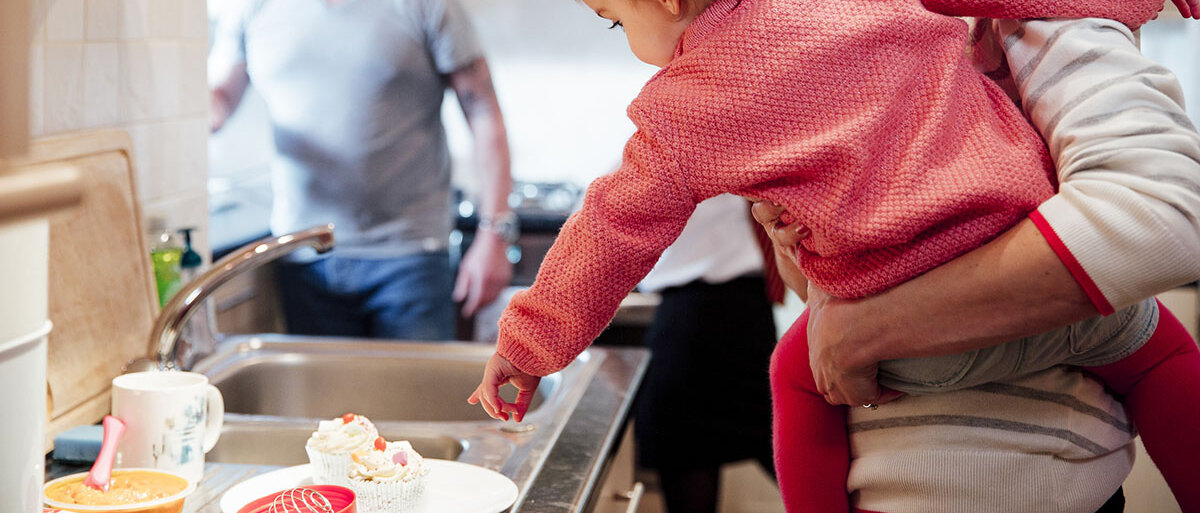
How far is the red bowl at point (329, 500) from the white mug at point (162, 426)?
0.16 meters

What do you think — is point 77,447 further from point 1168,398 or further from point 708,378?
point 708,378

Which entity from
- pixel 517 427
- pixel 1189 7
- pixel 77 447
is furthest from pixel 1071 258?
pixel 77 447

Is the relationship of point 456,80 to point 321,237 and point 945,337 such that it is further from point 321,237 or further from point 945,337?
point 945,337

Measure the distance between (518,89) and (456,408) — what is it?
2.60 meters

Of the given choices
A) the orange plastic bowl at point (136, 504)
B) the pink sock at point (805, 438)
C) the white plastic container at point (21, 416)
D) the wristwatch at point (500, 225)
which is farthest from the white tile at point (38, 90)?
the wristwatch at point (500, 225)

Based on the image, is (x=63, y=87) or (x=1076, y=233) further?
(x=63, y=87)

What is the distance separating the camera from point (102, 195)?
133cm

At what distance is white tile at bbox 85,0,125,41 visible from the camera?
1312mm

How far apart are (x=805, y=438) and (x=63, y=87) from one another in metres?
0.94

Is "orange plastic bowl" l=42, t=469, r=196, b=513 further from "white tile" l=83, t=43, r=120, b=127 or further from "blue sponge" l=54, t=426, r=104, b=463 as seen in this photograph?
"white tile" l=83, t=43, r=120, b=127

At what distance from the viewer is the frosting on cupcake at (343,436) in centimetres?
105

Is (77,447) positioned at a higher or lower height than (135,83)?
lower

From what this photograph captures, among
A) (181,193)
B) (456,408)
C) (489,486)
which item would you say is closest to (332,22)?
(181,193)

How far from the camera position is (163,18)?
4.91 feet
